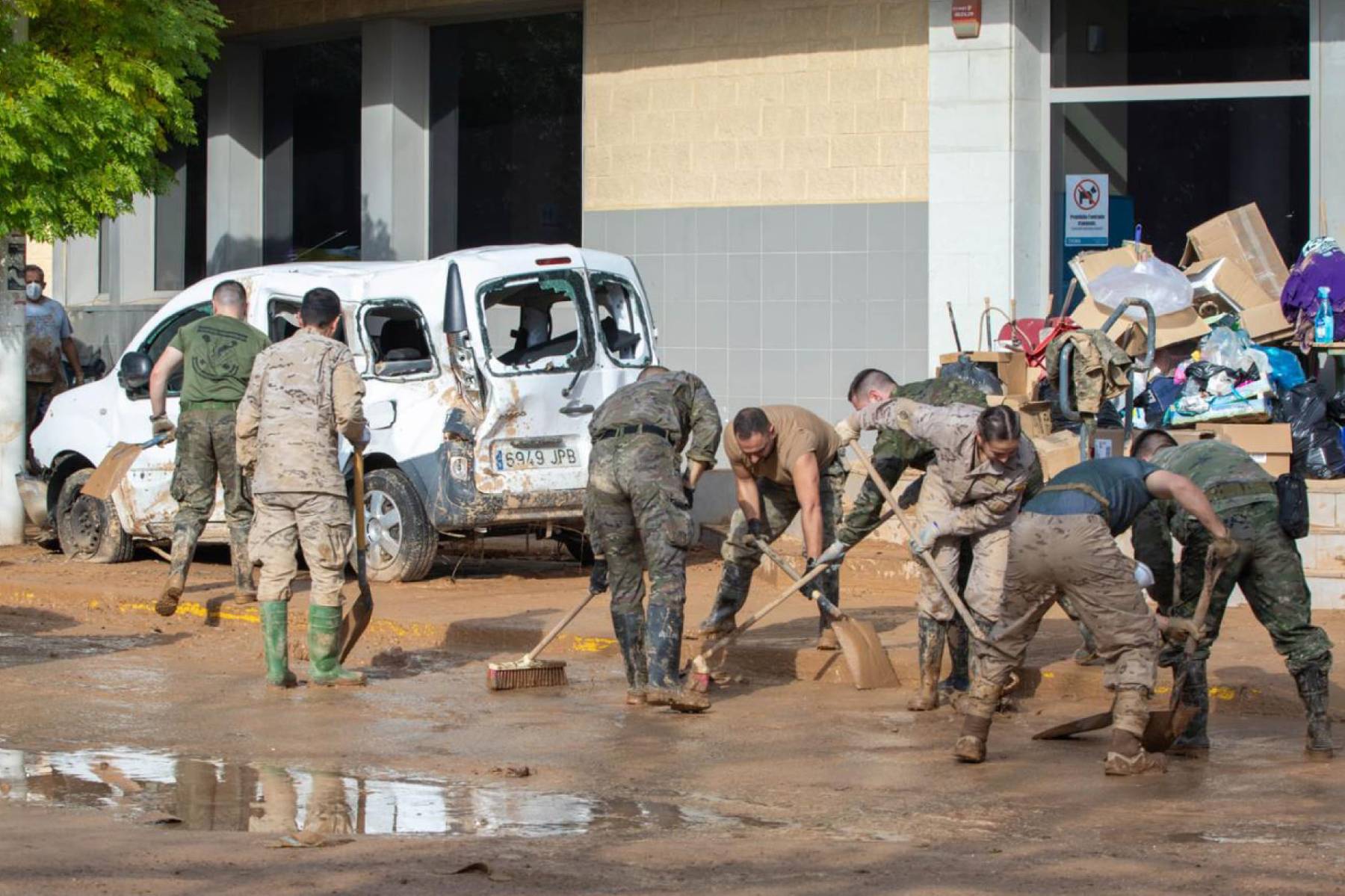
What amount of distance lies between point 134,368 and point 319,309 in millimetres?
3464

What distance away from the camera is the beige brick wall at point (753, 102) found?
15.0m

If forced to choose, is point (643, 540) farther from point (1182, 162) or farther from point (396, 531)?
point (1182, 162)

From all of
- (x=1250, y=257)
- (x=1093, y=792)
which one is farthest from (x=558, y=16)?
(x=1093, y=792)

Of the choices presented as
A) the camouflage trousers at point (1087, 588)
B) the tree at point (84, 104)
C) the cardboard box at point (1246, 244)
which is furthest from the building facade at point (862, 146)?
the camouflage trousers at point (1087, 588)

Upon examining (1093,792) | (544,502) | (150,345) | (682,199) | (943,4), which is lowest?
(1093,792)

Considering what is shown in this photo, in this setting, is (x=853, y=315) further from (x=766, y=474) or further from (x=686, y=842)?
(x=686, y=842)

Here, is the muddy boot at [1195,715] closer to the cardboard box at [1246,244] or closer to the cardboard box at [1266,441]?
the cardboard box at [1266,441]

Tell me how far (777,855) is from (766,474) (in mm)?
3944

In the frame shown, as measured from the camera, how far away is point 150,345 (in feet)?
44.7

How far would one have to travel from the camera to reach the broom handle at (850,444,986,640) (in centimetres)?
883

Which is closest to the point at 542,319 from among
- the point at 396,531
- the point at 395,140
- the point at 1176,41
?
the point at 396,531

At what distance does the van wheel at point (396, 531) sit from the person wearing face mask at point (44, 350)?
5046 millimetres

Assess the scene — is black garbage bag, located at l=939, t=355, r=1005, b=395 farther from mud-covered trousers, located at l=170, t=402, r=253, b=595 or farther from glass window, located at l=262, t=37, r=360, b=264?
glass window, located at l=262, t=37, r=360, b=264

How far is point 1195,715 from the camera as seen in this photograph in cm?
814
